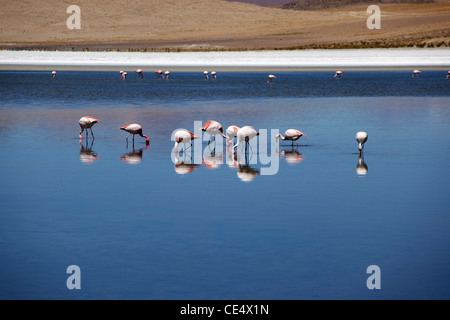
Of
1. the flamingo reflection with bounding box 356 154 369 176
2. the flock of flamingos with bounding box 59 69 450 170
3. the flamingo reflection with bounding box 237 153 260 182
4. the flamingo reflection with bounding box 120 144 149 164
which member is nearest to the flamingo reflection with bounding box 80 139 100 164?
the flamingo reflection with bounding box 120 144 149 164

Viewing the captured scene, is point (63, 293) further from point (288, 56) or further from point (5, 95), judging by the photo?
point (288, 56)

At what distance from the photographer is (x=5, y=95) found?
3712 cm

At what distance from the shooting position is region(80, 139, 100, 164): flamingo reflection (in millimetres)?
16391

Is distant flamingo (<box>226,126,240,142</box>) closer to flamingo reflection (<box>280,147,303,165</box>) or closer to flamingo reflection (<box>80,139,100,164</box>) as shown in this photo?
flamingo reflection (<box>280,147,303,165</box>)

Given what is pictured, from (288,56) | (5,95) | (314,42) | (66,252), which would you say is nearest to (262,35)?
(314,42)

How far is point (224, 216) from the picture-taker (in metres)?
11.1

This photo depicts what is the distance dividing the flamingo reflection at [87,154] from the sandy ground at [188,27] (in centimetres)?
8361

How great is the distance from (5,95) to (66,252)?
96.0ft

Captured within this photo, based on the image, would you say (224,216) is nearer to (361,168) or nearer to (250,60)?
(361,168)

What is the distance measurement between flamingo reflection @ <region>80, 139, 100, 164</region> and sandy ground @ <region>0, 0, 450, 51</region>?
274 feet

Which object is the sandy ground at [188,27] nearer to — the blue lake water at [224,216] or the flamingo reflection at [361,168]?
the blue lake water at [224,216]

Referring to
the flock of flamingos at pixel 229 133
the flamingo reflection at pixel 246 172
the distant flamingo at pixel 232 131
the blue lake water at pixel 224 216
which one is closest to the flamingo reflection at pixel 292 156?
the blue lake water at pixel 224 216

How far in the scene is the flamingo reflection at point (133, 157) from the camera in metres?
16.3
